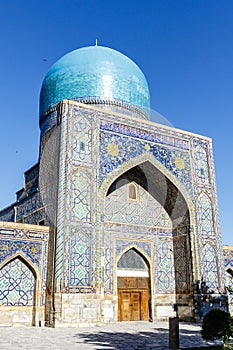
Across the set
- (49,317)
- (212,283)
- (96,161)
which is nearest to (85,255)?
(49,317)

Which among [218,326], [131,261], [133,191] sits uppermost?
[133,191]

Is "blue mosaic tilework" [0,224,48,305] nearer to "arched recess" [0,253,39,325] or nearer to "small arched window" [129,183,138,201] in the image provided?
"arched recess" [0,253,39,325]

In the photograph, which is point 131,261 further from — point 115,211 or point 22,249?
point 22,249

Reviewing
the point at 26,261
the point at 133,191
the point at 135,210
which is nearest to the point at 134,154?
the point at 133,191

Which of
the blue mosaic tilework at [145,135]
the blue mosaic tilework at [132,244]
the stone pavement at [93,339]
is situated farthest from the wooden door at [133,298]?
the blue mosaic tilework at [145,135]

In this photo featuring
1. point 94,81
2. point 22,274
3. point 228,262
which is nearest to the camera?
point 22,274

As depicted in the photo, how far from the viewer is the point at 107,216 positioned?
10.5m

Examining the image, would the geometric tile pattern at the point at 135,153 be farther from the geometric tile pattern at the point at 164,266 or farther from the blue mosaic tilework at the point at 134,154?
the geometric tile pattern at the point at 164,266

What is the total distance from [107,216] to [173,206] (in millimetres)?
2341

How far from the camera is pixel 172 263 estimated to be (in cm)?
1116

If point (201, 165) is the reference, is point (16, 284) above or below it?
below

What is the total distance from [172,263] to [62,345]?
6074mm

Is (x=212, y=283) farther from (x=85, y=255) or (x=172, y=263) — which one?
(x=85, y=255)

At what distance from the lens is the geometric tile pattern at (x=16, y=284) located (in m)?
8.64
